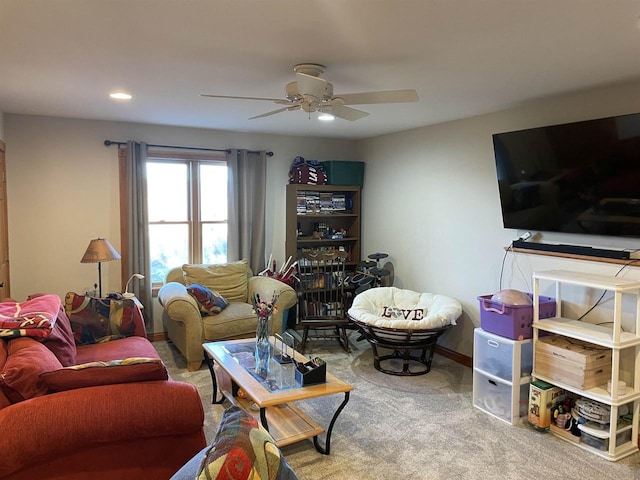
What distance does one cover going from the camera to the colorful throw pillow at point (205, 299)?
4438 mm

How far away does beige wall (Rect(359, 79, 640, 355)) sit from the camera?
137 inches

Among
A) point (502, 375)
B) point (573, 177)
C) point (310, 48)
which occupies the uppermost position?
point (310, 48)

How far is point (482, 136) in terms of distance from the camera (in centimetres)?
423

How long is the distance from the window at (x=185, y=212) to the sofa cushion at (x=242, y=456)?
415cm

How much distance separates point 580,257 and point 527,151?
2.87 ft

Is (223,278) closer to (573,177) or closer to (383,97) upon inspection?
(383,97)

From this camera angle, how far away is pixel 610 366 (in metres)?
3.06

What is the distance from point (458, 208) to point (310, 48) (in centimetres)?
259

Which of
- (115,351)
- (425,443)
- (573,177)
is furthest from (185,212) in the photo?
(573,177)

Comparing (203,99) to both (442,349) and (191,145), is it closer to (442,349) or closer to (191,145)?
(191,145)

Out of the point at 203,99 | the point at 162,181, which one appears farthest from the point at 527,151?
the point at 162,181

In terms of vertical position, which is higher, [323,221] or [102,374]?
[323,221]

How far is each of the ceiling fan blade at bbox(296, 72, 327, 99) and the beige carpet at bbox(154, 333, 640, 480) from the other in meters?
2.14

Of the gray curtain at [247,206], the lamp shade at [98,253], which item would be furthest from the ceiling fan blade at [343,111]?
the lamp shade at [98,253]
